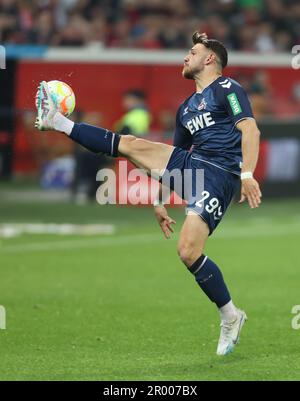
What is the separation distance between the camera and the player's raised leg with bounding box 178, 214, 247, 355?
8.44 meters

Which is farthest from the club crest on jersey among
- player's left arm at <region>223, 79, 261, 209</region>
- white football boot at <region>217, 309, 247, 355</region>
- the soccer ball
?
white football boot at <region>217, 309, 247, 355</region>

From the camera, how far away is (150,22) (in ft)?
87.7

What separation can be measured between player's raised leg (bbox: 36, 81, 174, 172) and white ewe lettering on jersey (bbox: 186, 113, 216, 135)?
1.20 ft

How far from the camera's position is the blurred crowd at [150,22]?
2516 cm

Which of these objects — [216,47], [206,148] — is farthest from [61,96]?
[216,47]

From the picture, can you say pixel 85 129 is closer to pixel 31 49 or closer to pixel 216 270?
pixel 216 270

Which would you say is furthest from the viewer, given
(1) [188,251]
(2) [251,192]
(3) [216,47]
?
(3) [216,47]

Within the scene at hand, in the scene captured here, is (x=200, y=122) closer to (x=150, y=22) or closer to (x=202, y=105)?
(x=202, y=105)

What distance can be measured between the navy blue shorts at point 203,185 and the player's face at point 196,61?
618mm

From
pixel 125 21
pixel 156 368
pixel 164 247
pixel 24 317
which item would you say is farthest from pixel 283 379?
pixel 125 21

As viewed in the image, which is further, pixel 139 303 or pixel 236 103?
pixel 139 303

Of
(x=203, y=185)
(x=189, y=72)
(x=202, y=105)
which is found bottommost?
(x=203, y=185)

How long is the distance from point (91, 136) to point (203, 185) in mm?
924

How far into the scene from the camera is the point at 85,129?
862 cm
